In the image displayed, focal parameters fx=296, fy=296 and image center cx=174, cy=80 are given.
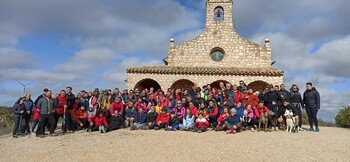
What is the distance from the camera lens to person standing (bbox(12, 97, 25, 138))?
9.09 m

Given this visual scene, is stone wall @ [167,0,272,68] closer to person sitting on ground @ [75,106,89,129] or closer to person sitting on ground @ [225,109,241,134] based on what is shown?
person sitting on ground @ [75,106,89,129]

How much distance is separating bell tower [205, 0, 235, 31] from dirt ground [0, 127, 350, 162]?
1084cm

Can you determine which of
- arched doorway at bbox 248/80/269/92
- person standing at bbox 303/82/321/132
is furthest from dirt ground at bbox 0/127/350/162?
arched doorway at bbox 248/80/269/92

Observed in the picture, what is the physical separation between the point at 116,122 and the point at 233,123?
12.3ft

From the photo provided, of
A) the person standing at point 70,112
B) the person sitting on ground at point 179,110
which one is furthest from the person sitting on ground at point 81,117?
the person sitting on ground at point 179,110

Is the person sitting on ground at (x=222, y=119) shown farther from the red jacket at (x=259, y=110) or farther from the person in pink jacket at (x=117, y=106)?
the person in pink jacket at (x=117, y=106)

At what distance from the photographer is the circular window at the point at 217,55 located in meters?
17.9

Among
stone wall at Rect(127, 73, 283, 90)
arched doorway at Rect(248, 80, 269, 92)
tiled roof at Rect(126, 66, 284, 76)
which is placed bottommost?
arched doorway at Rect(248, 80, 269, 92)

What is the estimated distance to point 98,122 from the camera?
31.1 feet

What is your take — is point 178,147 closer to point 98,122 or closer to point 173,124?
point 173,124

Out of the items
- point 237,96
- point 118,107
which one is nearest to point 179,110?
point 237,96

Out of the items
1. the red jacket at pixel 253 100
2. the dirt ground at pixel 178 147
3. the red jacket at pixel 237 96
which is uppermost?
the red jacket at pixel 237 96

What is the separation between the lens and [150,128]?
966cm

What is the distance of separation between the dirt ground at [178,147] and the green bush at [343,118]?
485 cm
